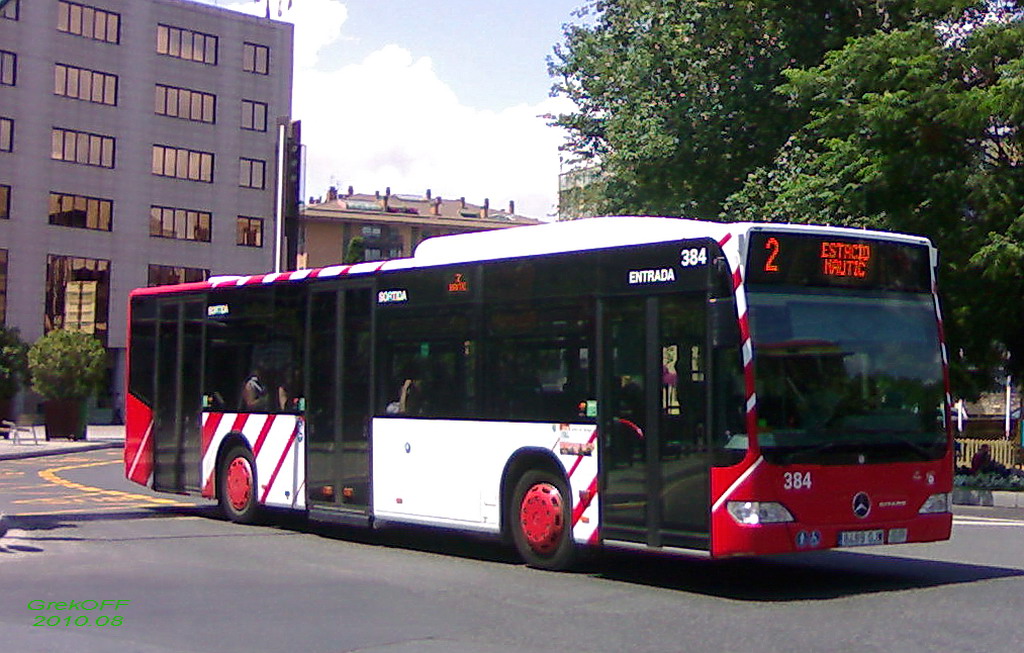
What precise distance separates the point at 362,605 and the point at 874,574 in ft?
16.0

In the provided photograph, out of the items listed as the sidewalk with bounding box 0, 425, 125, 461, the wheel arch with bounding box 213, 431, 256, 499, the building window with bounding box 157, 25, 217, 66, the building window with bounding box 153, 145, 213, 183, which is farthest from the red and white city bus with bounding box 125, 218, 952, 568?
the building window with bounding box 157, 25, 217, 66

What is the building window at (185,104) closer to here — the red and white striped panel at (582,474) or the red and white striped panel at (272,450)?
the red and white striped panel at (272,450)

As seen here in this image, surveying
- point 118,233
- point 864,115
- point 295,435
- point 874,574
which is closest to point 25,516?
point 295,435

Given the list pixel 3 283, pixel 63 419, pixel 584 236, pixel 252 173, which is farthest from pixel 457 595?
pixel 252 173

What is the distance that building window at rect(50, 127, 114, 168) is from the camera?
6988 cm

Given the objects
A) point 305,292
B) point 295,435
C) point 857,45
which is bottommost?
point 295,435

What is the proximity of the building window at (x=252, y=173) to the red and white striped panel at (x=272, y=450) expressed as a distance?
61.1 metres

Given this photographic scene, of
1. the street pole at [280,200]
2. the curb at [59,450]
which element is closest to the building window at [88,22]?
the curb at [59,450]

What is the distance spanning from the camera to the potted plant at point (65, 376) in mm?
44312

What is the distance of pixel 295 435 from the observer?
54.2ft

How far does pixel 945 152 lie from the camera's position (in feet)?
77.5

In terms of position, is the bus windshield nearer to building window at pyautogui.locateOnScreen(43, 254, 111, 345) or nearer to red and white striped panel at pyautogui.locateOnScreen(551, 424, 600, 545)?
red and white striped panel at pyautogui.locateOnScreen(551, 424, 600, 545)

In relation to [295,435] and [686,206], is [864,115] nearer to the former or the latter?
[686,206]

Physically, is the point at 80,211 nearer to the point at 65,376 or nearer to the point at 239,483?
the point at 65,376
